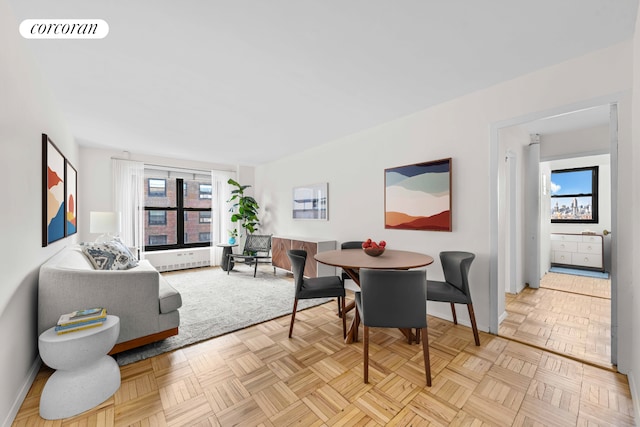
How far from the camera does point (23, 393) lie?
5.43ft

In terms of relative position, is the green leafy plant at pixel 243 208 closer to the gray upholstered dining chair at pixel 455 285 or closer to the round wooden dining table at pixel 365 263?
the round wooden dining table at pixel 365 263

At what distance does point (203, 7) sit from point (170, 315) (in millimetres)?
2447

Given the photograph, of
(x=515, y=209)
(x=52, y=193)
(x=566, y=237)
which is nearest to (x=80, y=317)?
(x=52, y=193)

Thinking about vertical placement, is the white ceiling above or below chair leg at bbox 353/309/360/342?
above

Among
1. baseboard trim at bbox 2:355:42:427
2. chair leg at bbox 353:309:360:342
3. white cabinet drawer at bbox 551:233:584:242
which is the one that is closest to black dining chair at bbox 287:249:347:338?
chair leg at bbox 353:309:360:342

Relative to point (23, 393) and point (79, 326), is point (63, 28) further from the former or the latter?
point (23, 393)

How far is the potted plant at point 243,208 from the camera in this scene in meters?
5.88

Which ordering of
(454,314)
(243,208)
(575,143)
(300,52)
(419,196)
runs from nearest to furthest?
(300,52)
(454,314)
(419,196)
(575,143)
(243,208)

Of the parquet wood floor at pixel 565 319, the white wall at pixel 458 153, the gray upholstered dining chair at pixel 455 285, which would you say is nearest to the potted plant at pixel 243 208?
the white wall at pixel 458 153

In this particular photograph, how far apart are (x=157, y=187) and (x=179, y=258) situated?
165cm

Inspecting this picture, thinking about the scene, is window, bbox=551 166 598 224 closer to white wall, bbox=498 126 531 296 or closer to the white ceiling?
white wall, bbox=498 126 531 296

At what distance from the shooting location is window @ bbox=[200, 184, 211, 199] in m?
6.07

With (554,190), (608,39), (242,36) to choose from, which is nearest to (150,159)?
(242,36)

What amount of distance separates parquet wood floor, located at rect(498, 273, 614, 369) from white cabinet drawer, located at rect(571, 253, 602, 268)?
0.89 metres
